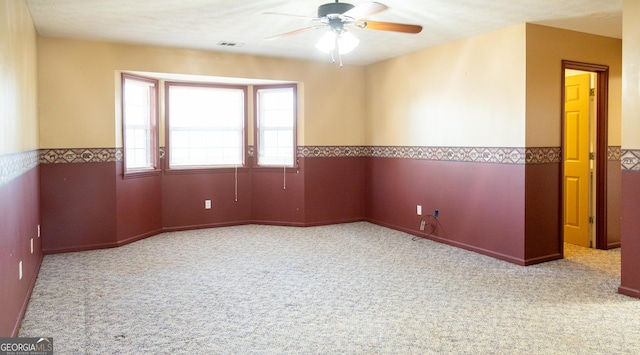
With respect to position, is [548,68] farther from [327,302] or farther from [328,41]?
[327,302]

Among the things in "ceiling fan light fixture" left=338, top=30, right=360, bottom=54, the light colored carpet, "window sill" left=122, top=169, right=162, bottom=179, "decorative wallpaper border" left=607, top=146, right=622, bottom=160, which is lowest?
the light colored carpet

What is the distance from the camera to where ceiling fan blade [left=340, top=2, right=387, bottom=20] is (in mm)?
3264

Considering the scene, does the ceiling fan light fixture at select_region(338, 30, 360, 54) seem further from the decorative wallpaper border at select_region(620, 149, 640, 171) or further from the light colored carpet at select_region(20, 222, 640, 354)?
the decorative wallpaper border at select_region(620, 149, 640, 171)

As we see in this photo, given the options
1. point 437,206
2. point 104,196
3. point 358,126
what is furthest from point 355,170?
point 104,196

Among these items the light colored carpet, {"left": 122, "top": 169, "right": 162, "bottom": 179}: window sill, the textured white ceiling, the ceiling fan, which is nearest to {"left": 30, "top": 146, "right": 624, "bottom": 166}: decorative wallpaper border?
{"left": 122, "top": 169, "right": 162, "bottom": 179}: window sill

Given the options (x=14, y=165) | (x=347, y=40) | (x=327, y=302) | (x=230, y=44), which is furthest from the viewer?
(x=230, y=44)

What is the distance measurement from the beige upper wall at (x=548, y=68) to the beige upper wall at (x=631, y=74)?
3.25ft

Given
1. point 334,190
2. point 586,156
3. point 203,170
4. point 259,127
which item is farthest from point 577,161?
point 203,170

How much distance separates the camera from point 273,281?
13.7 ft

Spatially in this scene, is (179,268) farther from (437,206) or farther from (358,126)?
(358,126)

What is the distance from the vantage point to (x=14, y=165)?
3.16 metres

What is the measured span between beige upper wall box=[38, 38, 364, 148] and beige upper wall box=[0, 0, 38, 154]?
503 millimetres

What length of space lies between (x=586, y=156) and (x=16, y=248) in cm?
567

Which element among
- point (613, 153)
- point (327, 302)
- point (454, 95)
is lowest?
point (327, 302)
